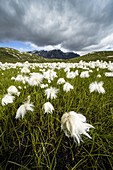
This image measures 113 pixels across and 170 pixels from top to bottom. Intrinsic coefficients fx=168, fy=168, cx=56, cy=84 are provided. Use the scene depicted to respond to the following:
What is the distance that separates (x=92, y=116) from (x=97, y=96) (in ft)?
2.69

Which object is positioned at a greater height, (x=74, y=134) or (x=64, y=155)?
(x=74, y=134)

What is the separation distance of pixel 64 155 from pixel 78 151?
19cm

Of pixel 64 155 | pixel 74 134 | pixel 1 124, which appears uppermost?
pixel 74 134

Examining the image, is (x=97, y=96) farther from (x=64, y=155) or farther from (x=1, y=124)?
(x=1, y=124)

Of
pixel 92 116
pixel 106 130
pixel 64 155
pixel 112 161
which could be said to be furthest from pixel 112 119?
pixel 64 155

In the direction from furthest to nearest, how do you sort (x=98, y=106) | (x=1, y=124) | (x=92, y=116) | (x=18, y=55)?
(x=18, y=55), (x=98, y=106), (x=92, y=116), (x=1, y=124)

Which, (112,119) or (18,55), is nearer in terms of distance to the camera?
(112,119)

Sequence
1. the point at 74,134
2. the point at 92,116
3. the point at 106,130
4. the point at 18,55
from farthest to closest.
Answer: the point at 18,55 < the point at 92,116 < the point at 106,130 < the point at 74,134

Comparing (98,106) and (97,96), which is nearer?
(98,106)

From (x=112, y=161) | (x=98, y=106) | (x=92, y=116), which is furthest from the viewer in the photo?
(x=98, y=106)

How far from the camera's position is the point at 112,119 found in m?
2.62

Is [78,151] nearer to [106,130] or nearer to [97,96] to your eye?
[106,130]

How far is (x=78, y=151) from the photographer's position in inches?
86.0

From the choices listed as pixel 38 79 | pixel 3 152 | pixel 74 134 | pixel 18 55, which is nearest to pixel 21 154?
pixel 3 152
